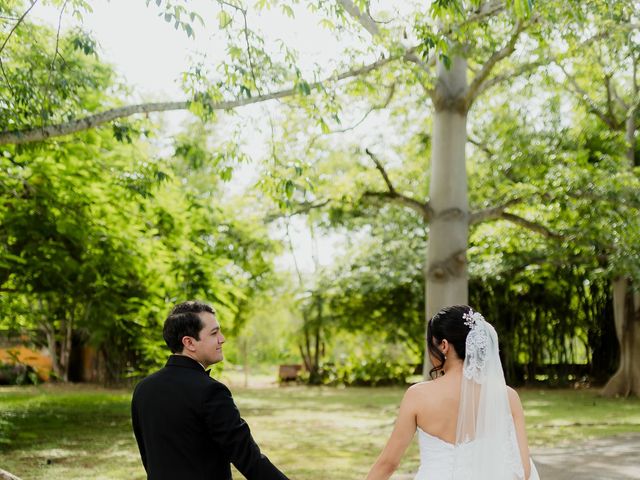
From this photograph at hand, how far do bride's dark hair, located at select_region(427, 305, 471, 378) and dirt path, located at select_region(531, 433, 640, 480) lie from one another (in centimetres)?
550

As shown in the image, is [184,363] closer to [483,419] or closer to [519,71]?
[483,419]

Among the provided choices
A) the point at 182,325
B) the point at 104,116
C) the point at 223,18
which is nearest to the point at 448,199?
the point at 223,18

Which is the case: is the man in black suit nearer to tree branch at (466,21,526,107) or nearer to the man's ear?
the man's ear

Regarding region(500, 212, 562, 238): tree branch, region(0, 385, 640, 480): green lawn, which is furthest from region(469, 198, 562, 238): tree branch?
region(0, 385, 640, 480): green lawn

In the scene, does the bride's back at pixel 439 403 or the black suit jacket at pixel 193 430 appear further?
the bride's back at pixel 439 403

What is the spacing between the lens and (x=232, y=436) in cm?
339

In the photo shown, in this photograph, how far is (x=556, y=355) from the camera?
87.7ft

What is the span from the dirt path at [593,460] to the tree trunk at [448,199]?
4.12 m

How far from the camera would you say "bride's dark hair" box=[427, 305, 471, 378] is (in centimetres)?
407

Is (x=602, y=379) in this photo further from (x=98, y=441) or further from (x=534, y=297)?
(x=98, y=441)

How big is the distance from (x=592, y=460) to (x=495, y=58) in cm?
732

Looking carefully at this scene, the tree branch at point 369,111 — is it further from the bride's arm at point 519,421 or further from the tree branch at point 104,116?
the bride's arm at point 519,421

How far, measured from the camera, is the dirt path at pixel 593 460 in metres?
8.96

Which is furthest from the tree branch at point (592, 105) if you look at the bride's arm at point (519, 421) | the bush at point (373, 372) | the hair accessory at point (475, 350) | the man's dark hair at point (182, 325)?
the man's dark hair at point (182, 325)
